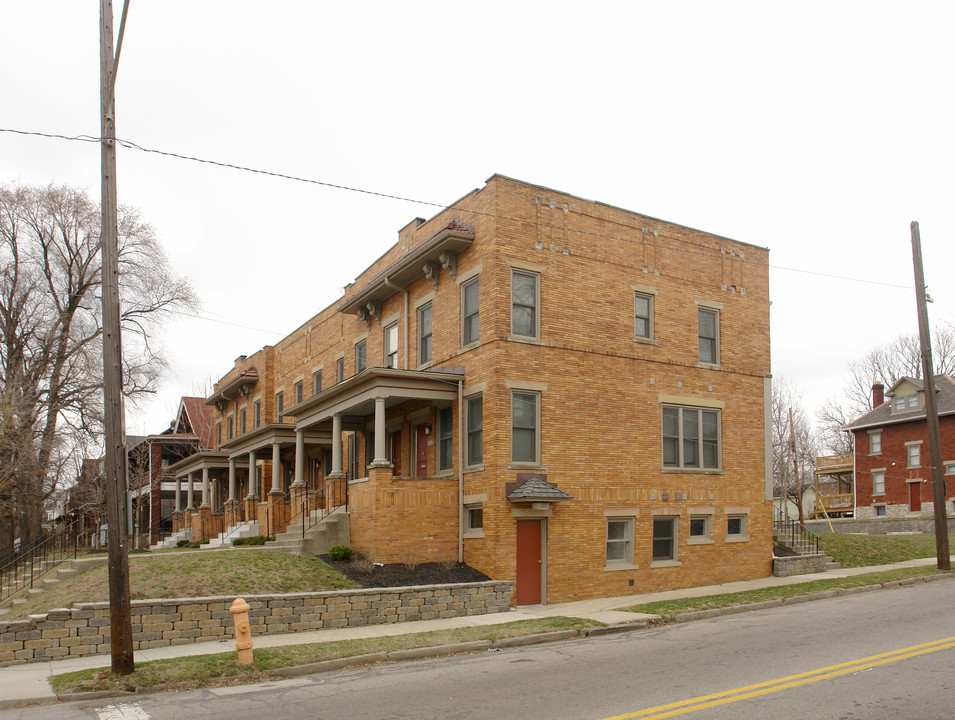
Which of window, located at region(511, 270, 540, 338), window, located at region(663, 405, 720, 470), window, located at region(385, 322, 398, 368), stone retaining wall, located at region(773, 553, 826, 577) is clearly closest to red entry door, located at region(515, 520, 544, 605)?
window, located at region(511, 270, 540, 338)

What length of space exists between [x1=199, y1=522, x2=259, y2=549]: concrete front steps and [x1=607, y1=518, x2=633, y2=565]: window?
12224 mm

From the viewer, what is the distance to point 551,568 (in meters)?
19.4

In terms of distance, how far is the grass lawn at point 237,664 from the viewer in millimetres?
11359

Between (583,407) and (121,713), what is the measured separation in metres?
12.8

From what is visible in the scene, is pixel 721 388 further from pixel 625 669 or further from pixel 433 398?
pixel 625 669

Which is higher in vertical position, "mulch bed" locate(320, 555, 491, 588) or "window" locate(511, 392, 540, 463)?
"window" locate(511, 392, 540, 463)

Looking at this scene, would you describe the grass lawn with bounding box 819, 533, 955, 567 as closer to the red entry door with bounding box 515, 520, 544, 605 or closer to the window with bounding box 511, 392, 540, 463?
the red entry door with bounding box 515, 520, 544, 605

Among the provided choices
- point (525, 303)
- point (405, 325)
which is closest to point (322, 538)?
point (405, 325)

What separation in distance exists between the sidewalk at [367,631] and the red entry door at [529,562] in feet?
0.96

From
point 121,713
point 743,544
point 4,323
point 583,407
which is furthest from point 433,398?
point 4,323

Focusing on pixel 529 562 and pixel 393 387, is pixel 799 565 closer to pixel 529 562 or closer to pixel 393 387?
pixel 529 562

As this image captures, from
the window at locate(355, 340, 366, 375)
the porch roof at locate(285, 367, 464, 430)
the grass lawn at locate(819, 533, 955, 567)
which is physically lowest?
the grass lawn at locate(819, 533, 955, 567)

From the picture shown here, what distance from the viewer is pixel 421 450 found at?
2273 centimetres

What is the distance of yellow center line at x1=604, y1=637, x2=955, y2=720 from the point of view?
28.8 feet
